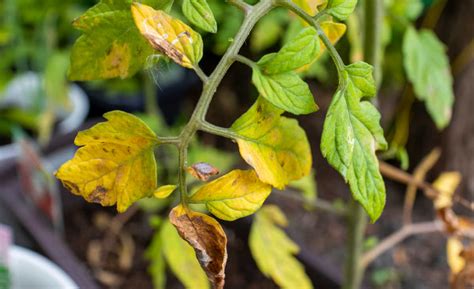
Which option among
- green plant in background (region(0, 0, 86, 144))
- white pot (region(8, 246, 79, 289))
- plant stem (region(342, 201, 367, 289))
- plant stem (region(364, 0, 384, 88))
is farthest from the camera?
green plant in background (region(0, 0, 86, 144))

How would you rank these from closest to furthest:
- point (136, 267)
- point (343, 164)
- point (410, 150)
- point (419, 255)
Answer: point (343, 164), point (136, 267), point (419, 255), point (410, 150)

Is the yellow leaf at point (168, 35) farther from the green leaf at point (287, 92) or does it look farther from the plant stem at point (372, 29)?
the plant stem at point (372, 29)

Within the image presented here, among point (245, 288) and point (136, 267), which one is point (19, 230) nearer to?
point (136, 267)

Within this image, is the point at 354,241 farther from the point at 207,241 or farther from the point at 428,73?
the point at 207,241

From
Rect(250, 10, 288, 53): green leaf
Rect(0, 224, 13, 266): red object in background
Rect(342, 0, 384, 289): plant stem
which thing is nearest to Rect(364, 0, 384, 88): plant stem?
Rect(342, 0, 384, 289): plant stem

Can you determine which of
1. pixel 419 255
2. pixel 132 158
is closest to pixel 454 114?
pixel 419 255

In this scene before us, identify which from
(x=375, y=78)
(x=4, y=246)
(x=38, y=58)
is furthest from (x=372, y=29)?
(x=38, y=58)

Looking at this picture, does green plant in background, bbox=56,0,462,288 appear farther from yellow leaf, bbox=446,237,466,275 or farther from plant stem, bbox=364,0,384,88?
yellow leaf, bbox=446,237,466,275

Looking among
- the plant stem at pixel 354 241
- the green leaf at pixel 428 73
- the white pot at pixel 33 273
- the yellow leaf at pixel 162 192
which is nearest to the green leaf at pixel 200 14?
the yellow leaf at pixel 162 192
